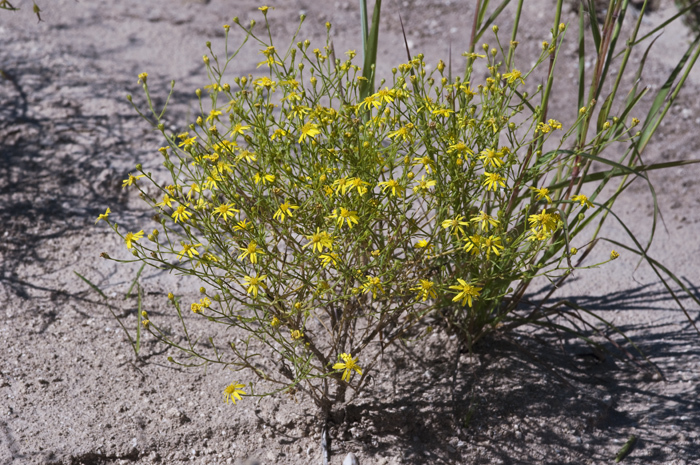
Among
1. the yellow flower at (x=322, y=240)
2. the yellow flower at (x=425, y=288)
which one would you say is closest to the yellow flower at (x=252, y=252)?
the yellow flower at (x=322, y=240)

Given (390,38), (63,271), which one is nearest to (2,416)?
(63,271)

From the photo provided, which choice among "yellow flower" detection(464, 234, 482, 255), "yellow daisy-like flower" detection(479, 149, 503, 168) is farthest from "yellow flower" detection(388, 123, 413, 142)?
"yellow flower" detection(464, 234, 482, 255)

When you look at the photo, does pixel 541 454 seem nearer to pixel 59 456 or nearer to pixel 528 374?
pixel 528 374

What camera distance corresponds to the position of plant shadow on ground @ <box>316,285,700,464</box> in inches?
97.3

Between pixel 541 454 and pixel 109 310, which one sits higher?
pixel 109 310

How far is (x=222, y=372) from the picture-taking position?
274 centimetres

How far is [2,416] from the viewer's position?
2424mm

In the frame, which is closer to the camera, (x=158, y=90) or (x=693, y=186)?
(x=693, y=186)

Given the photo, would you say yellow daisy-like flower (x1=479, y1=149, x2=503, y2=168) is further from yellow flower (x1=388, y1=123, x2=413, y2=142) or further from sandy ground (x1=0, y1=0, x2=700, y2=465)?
sandy ground (x1=0, y1=0, x2=700, y2=465)

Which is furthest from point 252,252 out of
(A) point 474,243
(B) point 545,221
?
(B) point 545,221

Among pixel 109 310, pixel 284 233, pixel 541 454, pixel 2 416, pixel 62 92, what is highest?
pixel 62 92

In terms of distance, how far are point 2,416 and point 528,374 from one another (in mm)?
2140

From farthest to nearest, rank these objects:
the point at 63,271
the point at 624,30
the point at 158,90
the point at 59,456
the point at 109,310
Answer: the point at 624,30 < the point at 158,90 < the point at 63,271 < the point at 109,310 < the point at 59,456

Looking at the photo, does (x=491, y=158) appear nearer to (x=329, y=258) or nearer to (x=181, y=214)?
(x=329, y=258)
